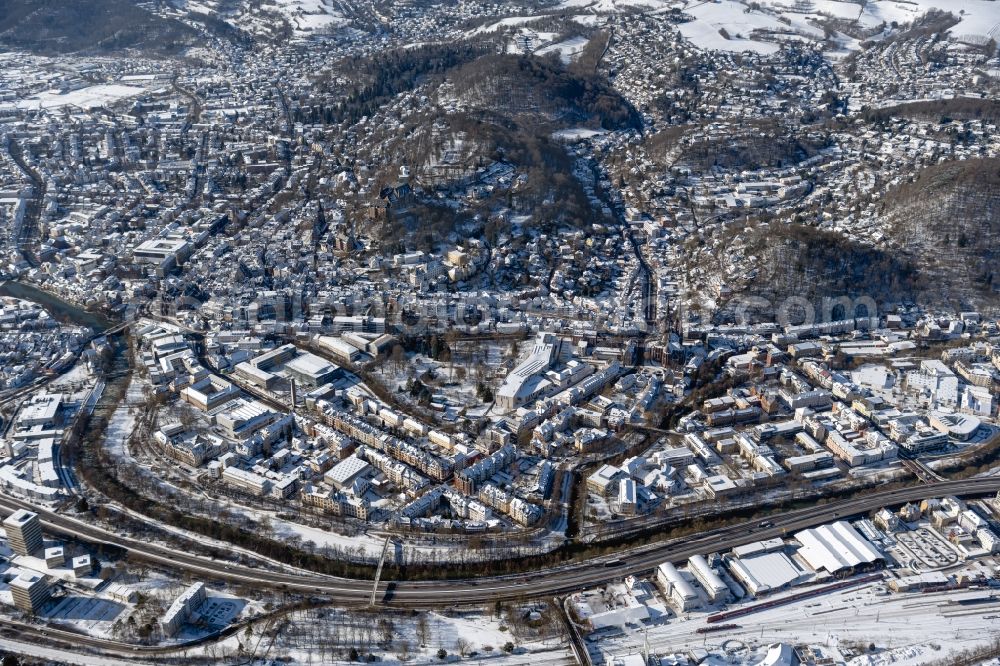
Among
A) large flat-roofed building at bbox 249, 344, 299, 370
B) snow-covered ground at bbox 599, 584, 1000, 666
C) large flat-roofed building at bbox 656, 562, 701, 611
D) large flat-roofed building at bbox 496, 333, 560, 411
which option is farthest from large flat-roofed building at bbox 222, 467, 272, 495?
large flat-roofed building at bbox 656, 562, 701, 611

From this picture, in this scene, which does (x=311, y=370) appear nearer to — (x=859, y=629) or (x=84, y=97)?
(x=859, y=629)

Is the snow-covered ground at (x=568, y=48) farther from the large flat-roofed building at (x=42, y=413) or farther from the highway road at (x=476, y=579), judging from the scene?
the highway road at (x=476, y=579)

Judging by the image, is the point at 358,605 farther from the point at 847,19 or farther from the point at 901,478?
the point at 847,19

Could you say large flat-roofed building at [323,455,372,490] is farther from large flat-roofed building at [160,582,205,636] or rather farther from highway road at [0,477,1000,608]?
large flat-roofed building at [160,582,205,636]

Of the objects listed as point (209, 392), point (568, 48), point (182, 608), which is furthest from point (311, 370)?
point (568, 48)

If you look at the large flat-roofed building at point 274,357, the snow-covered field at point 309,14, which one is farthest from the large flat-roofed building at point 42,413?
the snow-covered field at point 309,14

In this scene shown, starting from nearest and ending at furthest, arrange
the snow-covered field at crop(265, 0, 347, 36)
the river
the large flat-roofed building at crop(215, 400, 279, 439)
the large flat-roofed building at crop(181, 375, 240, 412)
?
the large flat-roofed building at crop(215, 400, 279, 439) < the large flat-roofed building at crop(181, 375, 240, 412) < the river < the snow-covered field at crop(265, 0, 347, 36)
